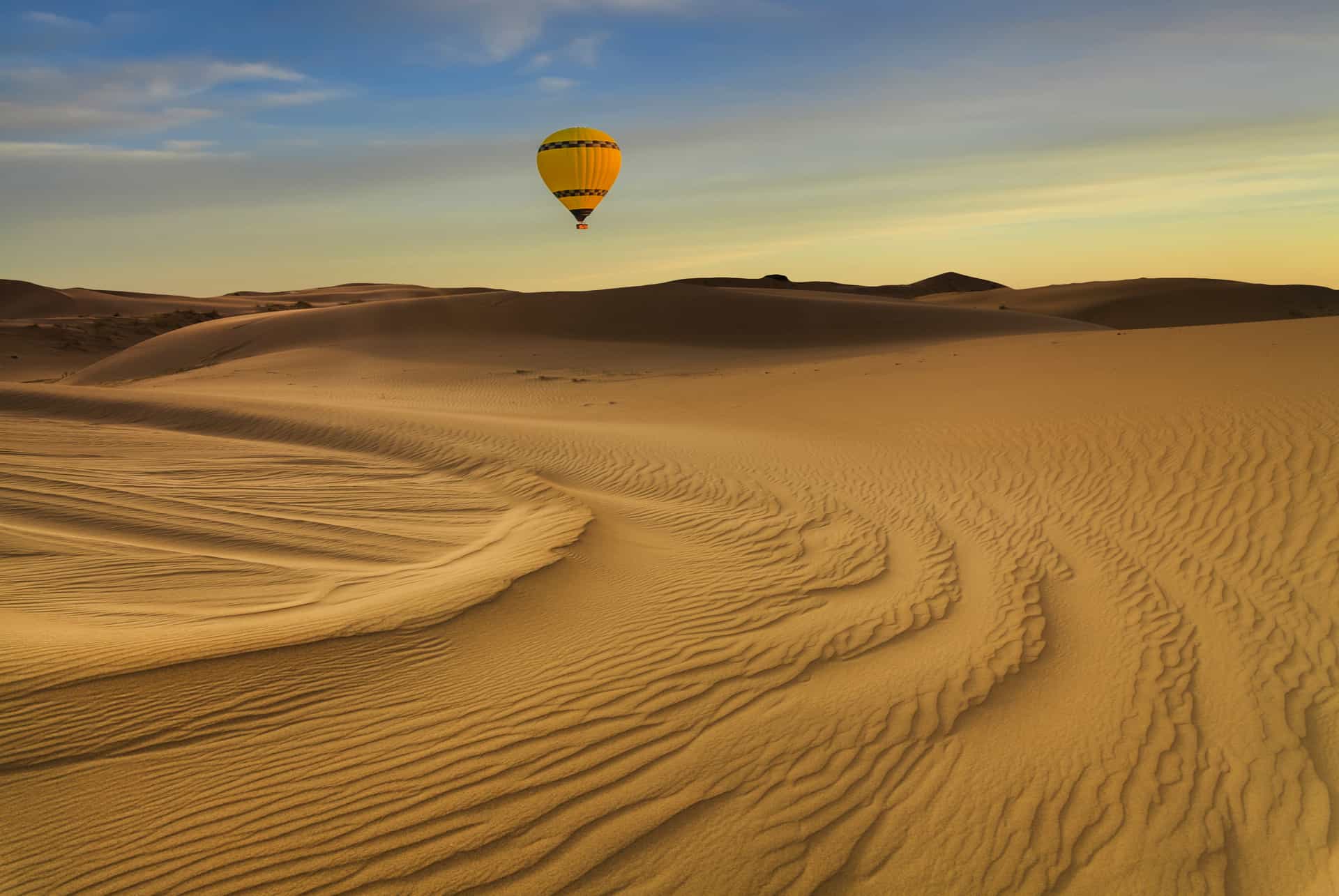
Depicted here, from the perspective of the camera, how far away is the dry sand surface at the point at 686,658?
3619 millimetres

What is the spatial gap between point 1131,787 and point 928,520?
5.23m

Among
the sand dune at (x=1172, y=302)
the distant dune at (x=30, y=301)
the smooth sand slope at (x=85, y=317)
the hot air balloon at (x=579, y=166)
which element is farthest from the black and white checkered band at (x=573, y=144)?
the distant dune at (x=30, y=301)

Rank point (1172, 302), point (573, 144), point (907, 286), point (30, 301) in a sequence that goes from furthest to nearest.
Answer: point (907, 286), point (30, 301), point (1172, 302), point (573, 144)

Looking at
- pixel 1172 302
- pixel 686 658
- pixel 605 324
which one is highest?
pixel 1172 302

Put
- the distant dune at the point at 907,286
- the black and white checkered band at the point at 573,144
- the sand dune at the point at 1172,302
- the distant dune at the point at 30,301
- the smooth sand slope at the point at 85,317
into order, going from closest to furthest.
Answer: the black and white checkered band at the point at 573,144 → the smooth sand slope at the point at 85,317 → the sand dune at the point at 1172,302 → the distant dune at the point at 30,301 → the distant dune at the point at 907,286

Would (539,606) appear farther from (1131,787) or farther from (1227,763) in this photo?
(1227,763)

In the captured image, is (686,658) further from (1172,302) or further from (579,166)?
(1172,302)

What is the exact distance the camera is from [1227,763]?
14.9 ft

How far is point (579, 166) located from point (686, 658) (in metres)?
24.5

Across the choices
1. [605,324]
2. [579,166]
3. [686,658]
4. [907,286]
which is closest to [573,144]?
[579,166]

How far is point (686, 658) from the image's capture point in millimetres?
5359

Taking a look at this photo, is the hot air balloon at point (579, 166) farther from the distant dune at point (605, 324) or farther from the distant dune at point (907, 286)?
the distant dune at point (907, 286)

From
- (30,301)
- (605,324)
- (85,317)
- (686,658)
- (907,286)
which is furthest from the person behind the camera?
(907,286)

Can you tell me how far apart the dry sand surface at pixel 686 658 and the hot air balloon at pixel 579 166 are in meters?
16.2
